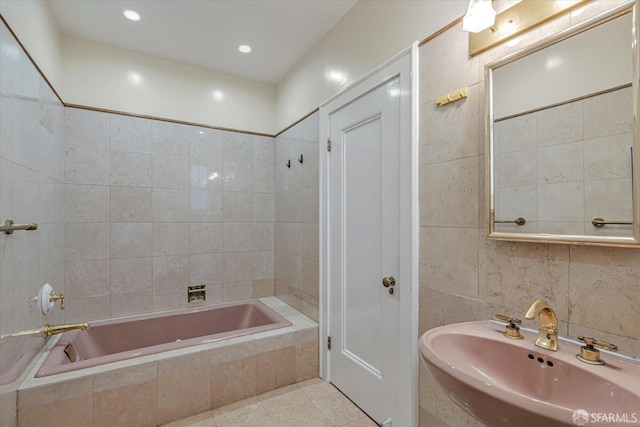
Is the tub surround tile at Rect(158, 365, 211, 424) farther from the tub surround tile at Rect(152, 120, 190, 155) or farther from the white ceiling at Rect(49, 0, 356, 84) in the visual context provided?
the white ceiling at Rect(49, 0, 356, 84)

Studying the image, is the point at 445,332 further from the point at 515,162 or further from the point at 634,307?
the point at 515,162

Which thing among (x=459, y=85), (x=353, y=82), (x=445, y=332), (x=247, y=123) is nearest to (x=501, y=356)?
(x=445, y=332)

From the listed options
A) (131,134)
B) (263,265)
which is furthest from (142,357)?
(131,134)

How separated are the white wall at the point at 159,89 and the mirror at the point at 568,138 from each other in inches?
95.5

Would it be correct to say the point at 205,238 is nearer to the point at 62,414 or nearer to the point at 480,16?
the point at 62,414

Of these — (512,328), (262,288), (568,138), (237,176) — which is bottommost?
(262,288)

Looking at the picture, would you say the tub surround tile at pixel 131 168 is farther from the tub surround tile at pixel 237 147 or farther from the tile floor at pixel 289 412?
the tile floor at pixel 289 412

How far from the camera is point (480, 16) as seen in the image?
1160 millimetres

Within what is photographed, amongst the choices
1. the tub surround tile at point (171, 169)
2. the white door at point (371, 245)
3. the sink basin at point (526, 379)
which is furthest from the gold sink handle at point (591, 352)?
the tub surround tile at point (171, 169)

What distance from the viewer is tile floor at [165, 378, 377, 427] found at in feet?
6.09

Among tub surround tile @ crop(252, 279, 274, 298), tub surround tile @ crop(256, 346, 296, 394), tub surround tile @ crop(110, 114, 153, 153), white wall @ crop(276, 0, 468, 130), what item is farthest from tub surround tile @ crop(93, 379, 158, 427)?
white wall @ crop(276, 0, 468, 130)

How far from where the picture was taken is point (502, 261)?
48.3 inches

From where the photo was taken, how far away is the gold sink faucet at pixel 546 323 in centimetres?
98

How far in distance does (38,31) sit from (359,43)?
1.99 meters
